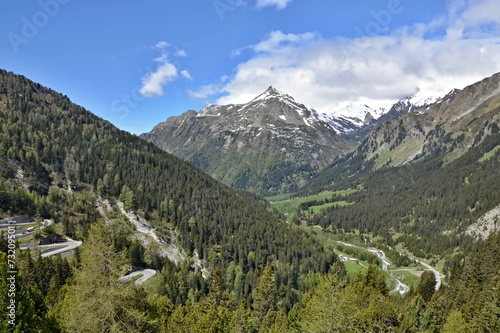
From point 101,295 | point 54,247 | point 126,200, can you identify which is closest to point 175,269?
point 54,247

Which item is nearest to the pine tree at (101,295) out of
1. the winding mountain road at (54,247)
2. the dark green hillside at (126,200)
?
the winding mountain road at (54,247)

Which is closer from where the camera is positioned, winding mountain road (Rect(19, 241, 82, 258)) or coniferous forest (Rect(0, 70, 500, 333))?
coniferous forest (Rect(0, 70, 500, 333))

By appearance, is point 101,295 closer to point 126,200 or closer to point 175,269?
point 175,269

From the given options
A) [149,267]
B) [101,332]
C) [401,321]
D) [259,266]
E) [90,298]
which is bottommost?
[259,266]

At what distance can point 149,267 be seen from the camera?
117125 mm

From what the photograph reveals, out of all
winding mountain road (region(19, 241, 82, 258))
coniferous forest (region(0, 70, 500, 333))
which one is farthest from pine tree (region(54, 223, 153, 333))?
winding mountain road (region(19, 241, 82, 258))

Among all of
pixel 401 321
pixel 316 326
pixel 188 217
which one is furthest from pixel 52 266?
pixel 188 217

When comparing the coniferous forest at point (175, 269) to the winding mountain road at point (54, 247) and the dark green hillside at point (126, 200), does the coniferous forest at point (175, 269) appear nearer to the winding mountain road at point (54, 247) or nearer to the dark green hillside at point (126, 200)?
the dark green hillside at point (126, 200)

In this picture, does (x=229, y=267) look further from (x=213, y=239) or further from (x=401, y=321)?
(x=401, y=321)

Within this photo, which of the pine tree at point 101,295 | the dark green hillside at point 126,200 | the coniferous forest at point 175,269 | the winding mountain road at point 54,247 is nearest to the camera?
the pine tree at point 101,295

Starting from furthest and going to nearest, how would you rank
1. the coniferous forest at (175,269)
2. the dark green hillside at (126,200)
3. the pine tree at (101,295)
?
1. the dark green hillside at (126,200)
2. the coniferous forest at (175,269)
3. the pine tree at (101,295)

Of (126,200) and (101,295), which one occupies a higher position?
(126,200)

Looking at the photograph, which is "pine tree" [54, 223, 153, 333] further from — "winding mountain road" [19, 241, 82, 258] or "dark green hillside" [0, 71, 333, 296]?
"dark green hillside" [0, 71, 333, 296]

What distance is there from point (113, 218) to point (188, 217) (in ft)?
Answer: 136
